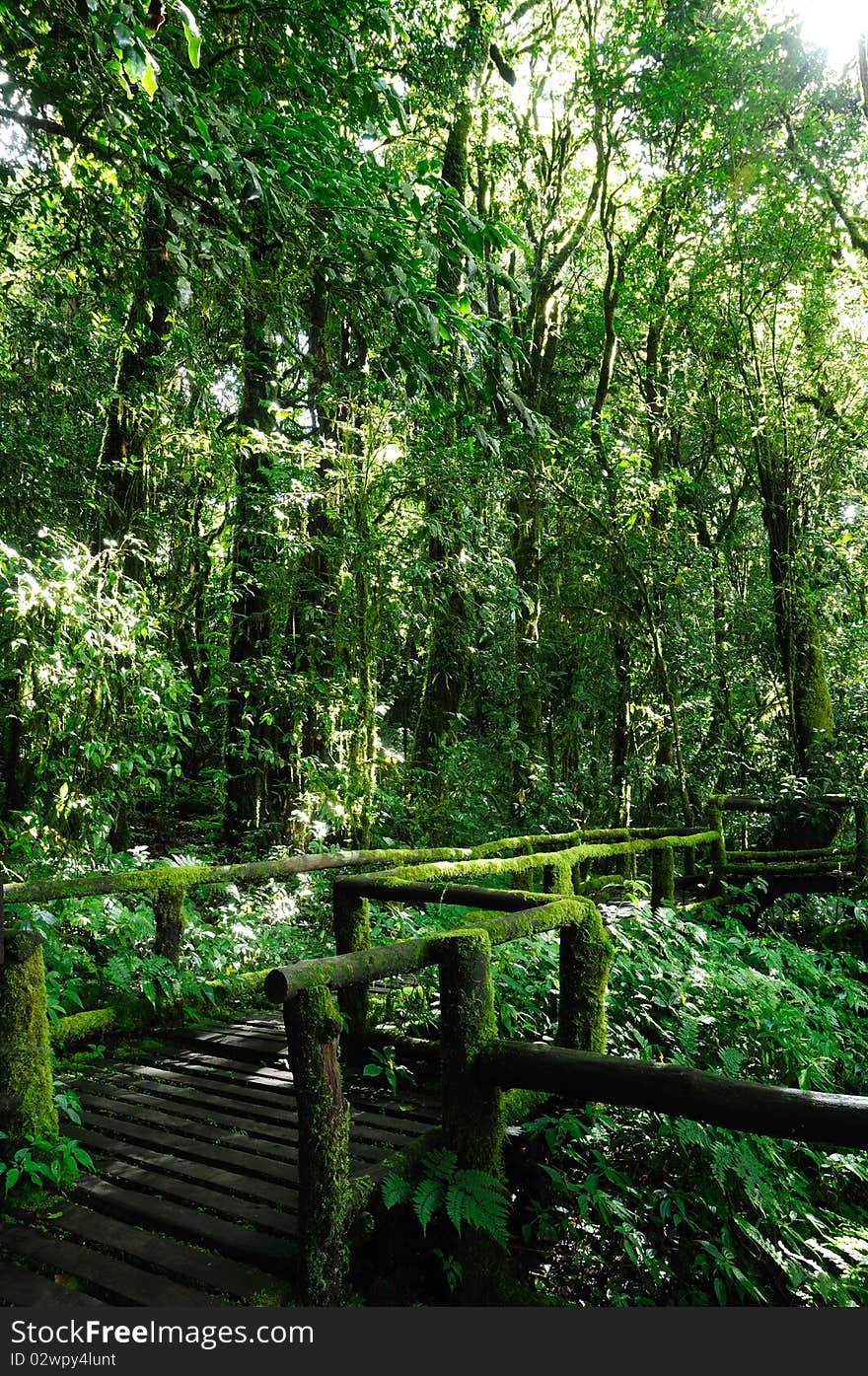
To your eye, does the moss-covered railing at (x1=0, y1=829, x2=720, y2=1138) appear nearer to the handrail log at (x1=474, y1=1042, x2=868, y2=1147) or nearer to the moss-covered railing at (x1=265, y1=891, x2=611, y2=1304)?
the moss-covered railing at (x1=265, y1=891, x2=611, y2=1304)

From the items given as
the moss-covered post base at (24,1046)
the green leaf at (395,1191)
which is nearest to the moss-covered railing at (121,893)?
the moss-covered post base at (24,1046)

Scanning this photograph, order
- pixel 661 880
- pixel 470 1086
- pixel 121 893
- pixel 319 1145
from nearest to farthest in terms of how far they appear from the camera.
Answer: pixel 319 1145
pixel 470 1086
pixel 121 893
pixel 661 880

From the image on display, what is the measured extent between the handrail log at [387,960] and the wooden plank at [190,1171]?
0.77m

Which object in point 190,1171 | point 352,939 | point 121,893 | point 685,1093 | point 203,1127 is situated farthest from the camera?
point 121,893

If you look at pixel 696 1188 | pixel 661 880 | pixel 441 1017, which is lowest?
pixel 696 1188

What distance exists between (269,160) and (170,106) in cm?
111

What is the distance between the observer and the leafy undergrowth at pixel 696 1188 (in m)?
3.52

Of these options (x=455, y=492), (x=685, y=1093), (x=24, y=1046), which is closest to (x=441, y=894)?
(x=685, y=1093)

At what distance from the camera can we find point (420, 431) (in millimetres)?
10414

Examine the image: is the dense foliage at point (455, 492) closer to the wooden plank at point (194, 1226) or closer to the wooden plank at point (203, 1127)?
the wooden plank at point (194, 1226)

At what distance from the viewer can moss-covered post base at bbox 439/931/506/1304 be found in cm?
333

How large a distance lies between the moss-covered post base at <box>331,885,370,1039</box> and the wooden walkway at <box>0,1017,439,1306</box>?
371 millimetres

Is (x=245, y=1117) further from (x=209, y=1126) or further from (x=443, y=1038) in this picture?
(x=443, y=1038)

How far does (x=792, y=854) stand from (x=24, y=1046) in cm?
968
